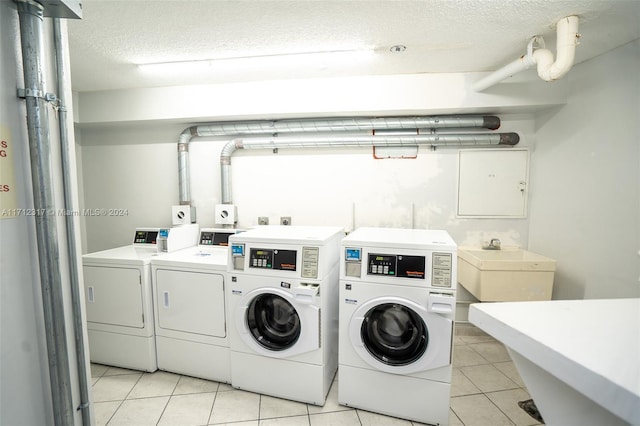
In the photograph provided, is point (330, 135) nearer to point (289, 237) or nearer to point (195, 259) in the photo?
point (289, 237)

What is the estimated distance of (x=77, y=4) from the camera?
1.15m

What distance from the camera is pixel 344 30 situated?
1994 mm

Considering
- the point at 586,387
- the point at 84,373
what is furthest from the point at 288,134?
the point at 586,387

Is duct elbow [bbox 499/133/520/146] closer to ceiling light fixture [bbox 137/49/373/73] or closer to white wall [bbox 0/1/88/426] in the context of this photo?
ceiling light fixture [bbox 137/49/373/73]

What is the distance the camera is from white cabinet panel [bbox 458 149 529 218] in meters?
3.01

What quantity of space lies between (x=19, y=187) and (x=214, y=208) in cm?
239

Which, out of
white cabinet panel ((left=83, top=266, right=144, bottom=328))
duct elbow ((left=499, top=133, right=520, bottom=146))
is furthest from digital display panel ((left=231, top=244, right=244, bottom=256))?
duct elbow ((left=499, top=133, right=520, bottom=146))

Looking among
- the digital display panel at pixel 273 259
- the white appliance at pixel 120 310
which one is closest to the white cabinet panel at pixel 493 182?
the digital display panel at pixel 273 259

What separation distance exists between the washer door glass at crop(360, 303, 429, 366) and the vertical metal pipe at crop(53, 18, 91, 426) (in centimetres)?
153

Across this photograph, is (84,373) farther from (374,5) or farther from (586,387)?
(374,5)

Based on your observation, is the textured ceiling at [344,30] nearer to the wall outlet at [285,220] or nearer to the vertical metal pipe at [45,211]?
the vertical metal pipe at [45,211]

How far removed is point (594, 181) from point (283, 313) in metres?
2.87

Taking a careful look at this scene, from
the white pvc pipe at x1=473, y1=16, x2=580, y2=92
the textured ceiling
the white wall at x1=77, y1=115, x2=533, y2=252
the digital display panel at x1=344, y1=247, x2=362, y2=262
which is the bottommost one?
the digital display panel at x1=344, y1=247, x2=362, y2=262

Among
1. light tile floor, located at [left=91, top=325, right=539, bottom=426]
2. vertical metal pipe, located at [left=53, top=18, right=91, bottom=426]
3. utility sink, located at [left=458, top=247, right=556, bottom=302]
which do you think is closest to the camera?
vertical metal pipe, located at [left=53, top=18, right=91, bottom=426]
